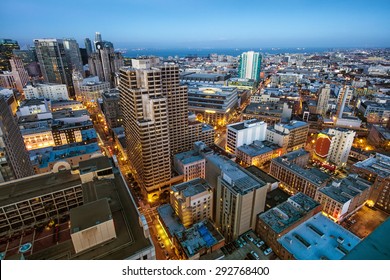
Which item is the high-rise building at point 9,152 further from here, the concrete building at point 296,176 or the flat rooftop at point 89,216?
the concrete building at point 296,176

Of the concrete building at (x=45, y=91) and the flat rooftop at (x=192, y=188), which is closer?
the flat rooftop at (x=192, y=188)

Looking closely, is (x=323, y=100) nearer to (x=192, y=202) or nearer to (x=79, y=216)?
(x=192, y=202)

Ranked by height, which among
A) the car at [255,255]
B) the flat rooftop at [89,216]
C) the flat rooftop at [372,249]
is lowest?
the car at [255,255]

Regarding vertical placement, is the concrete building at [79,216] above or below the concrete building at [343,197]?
above

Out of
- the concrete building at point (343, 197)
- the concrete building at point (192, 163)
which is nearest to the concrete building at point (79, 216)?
the concrete building at point (192, 163)

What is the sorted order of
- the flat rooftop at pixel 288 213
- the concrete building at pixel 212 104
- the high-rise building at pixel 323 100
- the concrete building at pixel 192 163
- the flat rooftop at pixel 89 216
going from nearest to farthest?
the flat rooftop at pixel 89 216
the flat rooftop at pixel 288 213
the concrete building at pixel 192 163
the concrete building at pixel 212 104
the high-rise building at pixel 323 100

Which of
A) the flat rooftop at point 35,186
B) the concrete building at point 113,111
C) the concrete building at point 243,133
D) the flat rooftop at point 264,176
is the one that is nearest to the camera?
the flat rooftop at point 35,186
